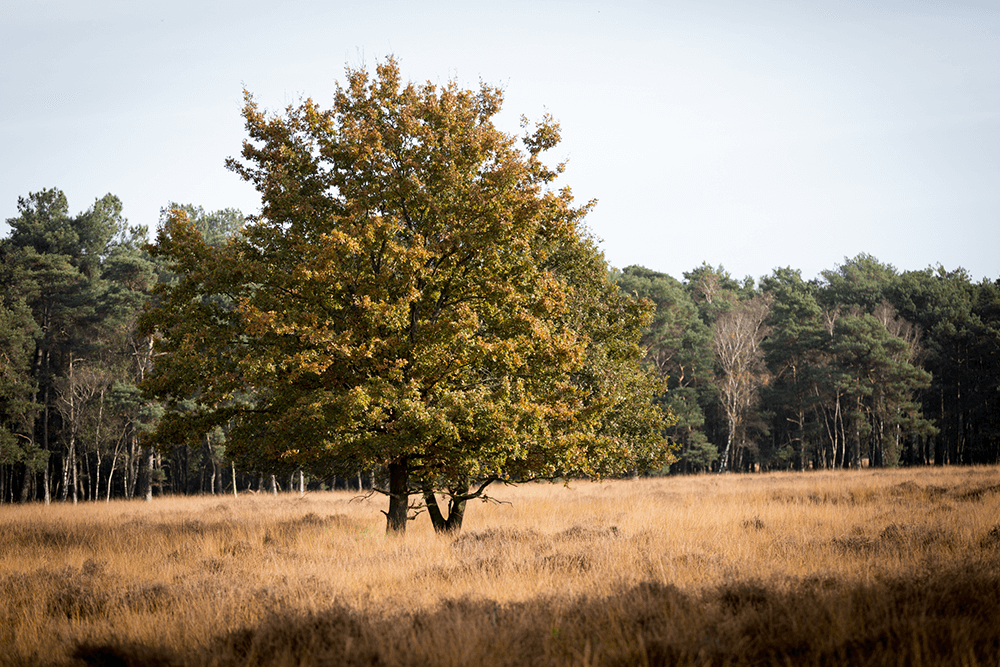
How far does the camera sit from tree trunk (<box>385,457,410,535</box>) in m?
13.9

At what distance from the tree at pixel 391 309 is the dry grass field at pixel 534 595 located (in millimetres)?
1812

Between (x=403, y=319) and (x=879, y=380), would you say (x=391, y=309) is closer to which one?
(x=403, y=319)

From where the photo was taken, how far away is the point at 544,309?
43.6 ft

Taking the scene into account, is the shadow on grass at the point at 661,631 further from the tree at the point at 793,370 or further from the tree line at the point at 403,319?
the tree at the point at 793,370

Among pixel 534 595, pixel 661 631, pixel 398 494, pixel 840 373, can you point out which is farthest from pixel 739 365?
pixel 661 631

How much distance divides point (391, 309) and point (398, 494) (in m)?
4.22

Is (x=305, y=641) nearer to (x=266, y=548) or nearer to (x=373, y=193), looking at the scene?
(x=266, y=548)

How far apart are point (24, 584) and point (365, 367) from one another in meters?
5.98

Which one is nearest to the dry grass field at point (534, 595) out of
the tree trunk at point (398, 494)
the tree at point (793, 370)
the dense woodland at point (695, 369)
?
the tree trunk at point (398, 494)

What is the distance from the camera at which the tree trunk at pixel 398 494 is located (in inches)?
546

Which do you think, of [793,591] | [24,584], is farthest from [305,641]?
[24,584]

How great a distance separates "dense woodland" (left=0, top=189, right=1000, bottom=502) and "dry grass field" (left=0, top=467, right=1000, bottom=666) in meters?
23.5

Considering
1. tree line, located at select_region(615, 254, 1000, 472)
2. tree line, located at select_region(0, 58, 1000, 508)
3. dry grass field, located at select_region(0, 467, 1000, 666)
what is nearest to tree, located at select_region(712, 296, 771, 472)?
tree line, located at select_region(615, 254, 1000, 472)

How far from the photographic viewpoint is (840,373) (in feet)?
163
